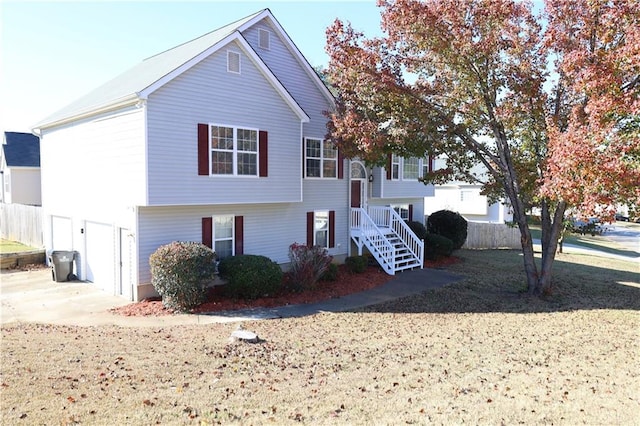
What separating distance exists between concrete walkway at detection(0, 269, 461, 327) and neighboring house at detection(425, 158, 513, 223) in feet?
71.3

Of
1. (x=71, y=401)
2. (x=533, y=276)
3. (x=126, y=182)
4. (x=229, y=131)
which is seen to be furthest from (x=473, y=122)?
(x=71, y=401)

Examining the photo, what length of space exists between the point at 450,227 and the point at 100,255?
1637 centimetres

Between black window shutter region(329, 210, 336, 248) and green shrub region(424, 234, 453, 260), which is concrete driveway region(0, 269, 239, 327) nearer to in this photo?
black window shutter region(329, 210, 336, 248)

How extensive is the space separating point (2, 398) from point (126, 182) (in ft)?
26.9

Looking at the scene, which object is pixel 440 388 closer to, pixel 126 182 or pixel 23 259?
pixel 126 182

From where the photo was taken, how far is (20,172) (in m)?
30.6

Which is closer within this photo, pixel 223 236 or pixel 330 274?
pixel 223 236

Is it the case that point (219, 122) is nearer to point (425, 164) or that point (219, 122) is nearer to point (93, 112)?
point (93, 112)

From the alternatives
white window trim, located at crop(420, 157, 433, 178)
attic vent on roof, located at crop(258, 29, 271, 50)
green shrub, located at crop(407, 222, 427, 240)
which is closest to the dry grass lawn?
green shrub, located at crop(407, 222, 427, 240)

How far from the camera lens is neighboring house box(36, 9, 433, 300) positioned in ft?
41.2

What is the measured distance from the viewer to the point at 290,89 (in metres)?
17.2

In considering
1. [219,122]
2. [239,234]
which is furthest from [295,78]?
[239,234]

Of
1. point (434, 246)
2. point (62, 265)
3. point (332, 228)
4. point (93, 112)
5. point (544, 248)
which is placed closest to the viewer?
point (93, 112)

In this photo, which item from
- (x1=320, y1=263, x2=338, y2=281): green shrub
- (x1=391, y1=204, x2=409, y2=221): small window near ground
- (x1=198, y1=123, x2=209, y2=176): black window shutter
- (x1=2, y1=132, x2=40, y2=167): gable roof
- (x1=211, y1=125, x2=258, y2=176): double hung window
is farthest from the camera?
(x1=2, y1=132, x2=40, y2=167): gable roof
